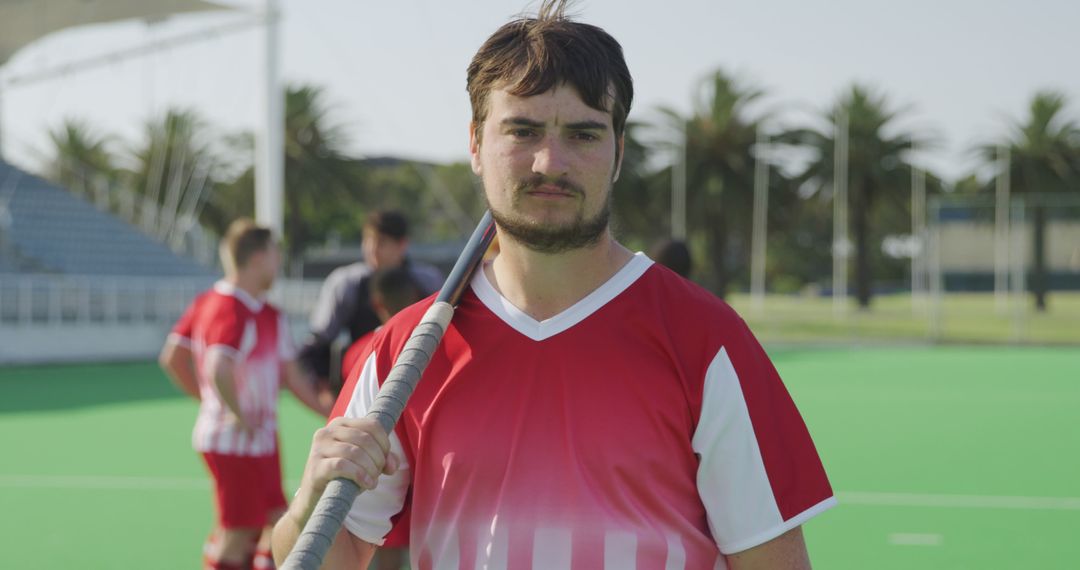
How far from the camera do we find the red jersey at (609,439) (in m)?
2.26

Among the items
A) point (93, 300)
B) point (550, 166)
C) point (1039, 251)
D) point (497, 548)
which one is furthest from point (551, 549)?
point (1039, 251)

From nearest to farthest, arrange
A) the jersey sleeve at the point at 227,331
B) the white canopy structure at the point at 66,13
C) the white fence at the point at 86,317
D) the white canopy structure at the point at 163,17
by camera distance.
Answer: the jersey sleeve at the point at 227,331 < the white fence at the point at 86,317 < the white canopy structure at the point at 163,17 < the white canopy structure at the point at 66,13

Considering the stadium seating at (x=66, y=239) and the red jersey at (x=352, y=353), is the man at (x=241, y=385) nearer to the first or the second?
the red jersey at (x=352, y=353)

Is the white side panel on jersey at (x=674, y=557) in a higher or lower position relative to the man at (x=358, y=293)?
lower

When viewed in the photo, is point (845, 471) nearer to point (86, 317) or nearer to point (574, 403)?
point (574, 403)

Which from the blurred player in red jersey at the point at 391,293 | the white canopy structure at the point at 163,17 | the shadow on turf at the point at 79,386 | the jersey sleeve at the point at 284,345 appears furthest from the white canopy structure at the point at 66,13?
the blurred player in red jersey at the point at 391,293

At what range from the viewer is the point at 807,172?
5066cm

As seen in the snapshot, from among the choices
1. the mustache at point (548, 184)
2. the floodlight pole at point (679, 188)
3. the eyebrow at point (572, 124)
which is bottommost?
the mustache at point (548, 184)

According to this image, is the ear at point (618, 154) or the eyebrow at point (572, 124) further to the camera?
the ear at point (618, 154)

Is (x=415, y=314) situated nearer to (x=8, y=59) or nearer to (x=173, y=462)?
(x=173, y=462)

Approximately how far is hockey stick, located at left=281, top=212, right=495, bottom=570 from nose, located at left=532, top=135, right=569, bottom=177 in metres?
0.32

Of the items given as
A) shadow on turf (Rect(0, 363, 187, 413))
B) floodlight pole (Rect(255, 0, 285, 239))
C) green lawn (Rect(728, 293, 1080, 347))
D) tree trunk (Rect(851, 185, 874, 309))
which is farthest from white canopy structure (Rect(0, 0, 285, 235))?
tree trunk (Rect(851, 185, 874, 309))

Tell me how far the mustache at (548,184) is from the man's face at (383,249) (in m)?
4.13

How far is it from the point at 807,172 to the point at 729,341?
163 feet
